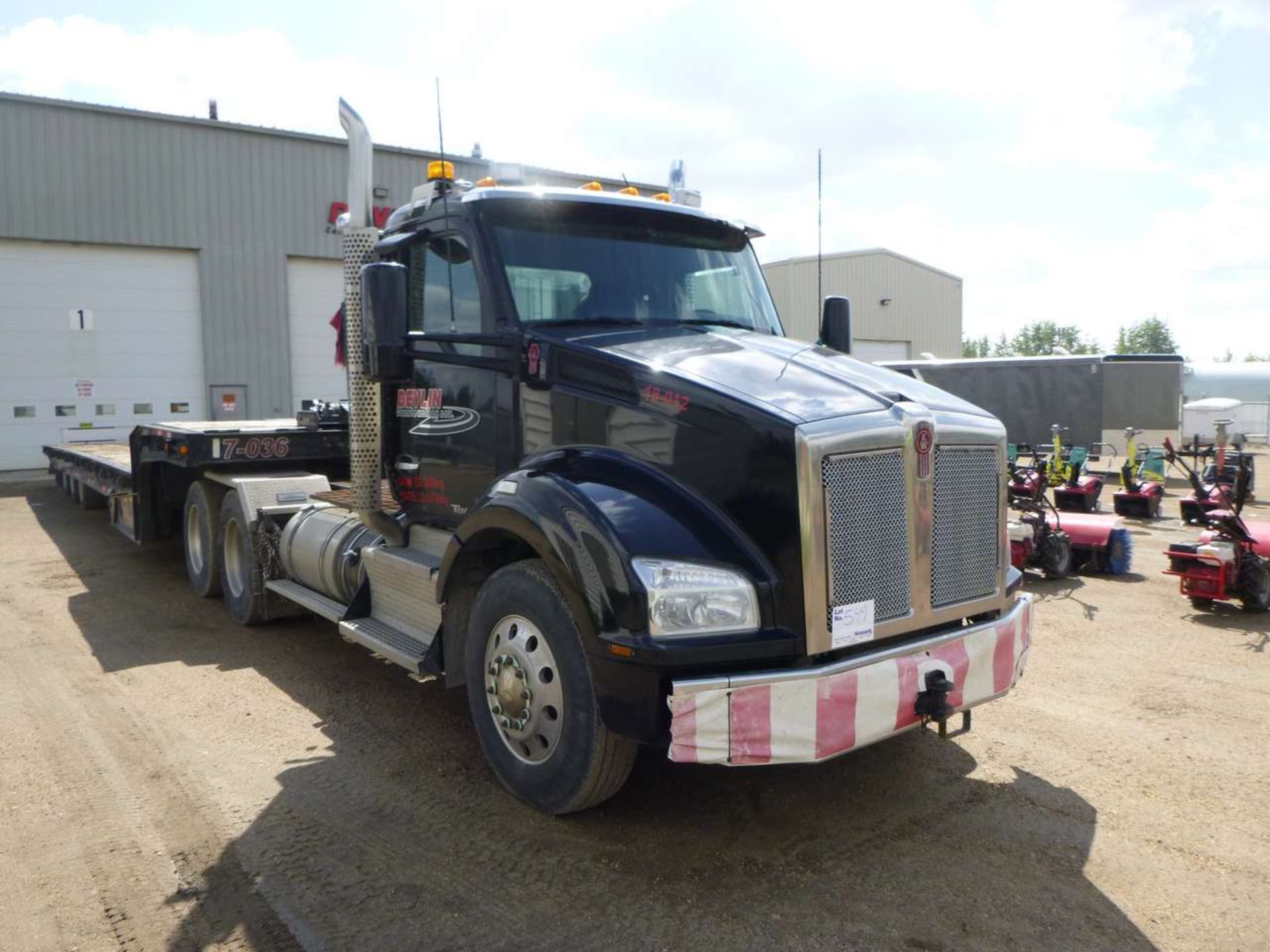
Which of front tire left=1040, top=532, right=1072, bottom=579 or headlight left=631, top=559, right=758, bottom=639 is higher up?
headlight left=631, top=559, right=758, bottom=639

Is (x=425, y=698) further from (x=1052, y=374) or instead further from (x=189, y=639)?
(x=1052, y=374)

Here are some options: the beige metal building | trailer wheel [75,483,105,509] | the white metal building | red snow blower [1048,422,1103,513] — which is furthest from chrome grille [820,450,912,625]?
the beige metal building

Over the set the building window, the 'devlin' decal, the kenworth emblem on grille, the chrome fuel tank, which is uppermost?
the building window

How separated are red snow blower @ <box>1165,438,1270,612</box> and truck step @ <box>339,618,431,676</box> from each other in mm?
6053

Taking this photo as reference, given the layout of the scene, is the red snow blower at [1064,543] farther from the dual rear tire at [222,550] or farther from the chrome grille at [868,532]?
the dual rear tire at [222,550]

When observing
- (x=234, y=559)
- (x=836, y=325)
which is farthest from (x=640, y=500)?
(x=234, y=559)

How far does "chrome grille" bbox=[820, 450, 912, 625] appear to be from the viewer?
3252 millimetres

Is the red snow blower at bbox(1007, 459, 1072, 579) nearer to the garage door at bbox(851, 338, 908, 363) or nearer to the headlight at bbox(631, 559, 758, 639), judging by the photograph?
the headlight at bbox(631, 559, 758, 639)

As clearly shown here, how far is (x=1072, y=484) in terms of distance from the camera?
44.2 ft

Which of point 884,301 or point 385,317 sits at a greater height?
point 884,301

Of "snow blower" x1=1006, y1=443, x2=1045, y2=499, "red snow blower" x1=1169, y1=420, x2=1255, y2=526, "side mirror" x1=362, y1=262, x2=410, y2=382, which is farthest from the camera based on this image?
"red snow blower" x1=1169, y1=420, x2=1255, y2=526

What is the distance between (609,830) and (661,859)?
293 millimetres

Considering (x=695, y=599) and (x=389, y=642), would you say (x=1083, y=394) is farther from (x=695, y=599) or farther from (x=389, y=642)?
(x=695, y=599)

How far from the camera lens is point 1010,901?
3.12 meters
